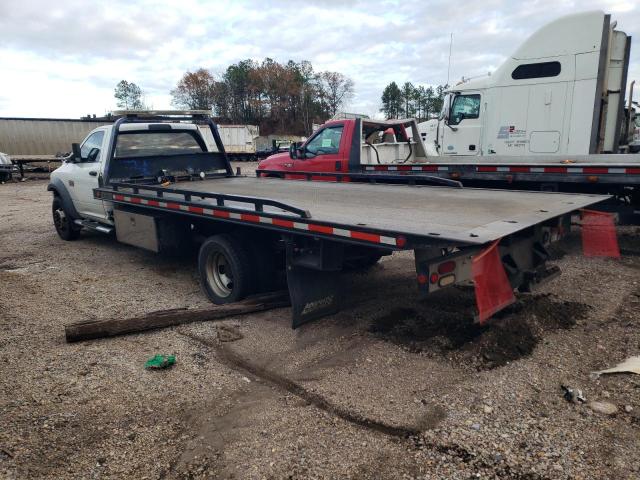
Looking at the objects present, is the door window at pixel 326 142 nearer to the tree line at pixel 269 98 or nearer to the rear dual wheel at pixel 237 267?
the rear dual wheel at pixel 237 267

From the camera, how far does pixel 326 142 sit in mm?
8727

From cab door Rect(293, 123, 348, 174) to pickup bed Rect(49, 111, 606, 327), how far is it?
1.35 meters

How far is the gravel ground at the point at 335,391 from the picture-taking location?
2.57 metres

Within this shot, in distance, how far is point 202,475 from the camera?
2.49 metres

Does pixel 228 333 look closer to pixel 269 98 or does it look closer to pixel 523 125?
pixel 523 125

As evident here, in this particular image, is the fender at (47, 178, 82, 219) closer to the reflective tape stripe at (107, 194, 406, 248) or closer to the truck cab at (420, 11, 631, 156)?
the reflective tape stripe at (107, 194, 406, 248)

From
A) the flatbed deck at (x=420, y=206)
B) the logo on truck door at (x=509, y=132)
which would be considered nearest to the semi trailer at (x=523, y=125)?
the logo on truck door at (x=509, y=132)

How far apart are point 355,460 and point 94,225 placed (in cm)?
639

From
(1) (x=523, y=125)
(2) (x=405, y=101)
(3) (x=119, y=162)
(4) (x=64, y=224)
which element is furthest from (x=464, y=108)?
(2) (x=405, y=101)

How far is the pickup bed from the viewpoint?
320cm

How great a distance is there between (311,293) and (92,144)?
5.30 meters

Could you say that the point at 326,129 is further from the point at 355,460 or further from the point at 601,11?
the point at 355,460

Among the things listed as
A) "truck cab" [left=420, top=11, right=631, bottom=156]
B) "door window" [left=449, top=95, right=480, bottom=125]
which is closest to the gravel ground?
"truck cab" [left=420, top=11, right=631, bottom=156]

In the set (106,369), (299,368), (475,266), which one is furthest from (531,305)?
(106,369)
